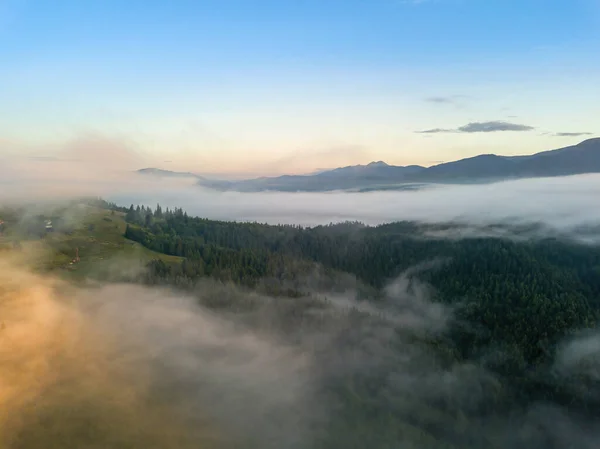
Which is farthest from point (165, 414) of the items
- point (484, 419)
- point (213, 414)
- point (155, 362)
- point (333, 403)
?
point (484, 419)

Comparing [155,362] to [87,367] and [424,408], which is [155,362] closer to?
[87,367]

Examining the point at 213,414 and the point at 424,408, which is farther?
the point at 424,408

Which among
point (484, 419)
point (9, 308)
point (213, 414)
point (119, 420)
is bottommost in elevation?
point (484, 419)

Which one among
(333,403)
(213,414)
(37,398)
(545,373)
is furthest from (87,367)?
(545,373)

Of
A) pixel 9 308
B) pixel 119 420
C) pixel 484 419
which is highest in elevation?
pixel 9 308

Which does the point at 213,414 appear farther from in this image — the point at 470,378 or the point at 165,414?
the point at 470,378

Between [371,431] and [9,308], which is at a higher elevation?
[9,308]

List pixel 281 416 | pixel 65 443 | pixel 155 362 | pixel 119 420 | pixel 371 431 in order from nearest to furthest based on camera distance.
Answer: pixel 65 443
pixel 119 420
pixel 371 431
pixel 281 416
pixel 155 362

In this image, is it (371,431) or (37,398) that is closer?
(37,398)

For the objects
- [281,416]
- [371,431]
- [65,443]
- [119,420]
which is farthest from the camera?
[281,416]
